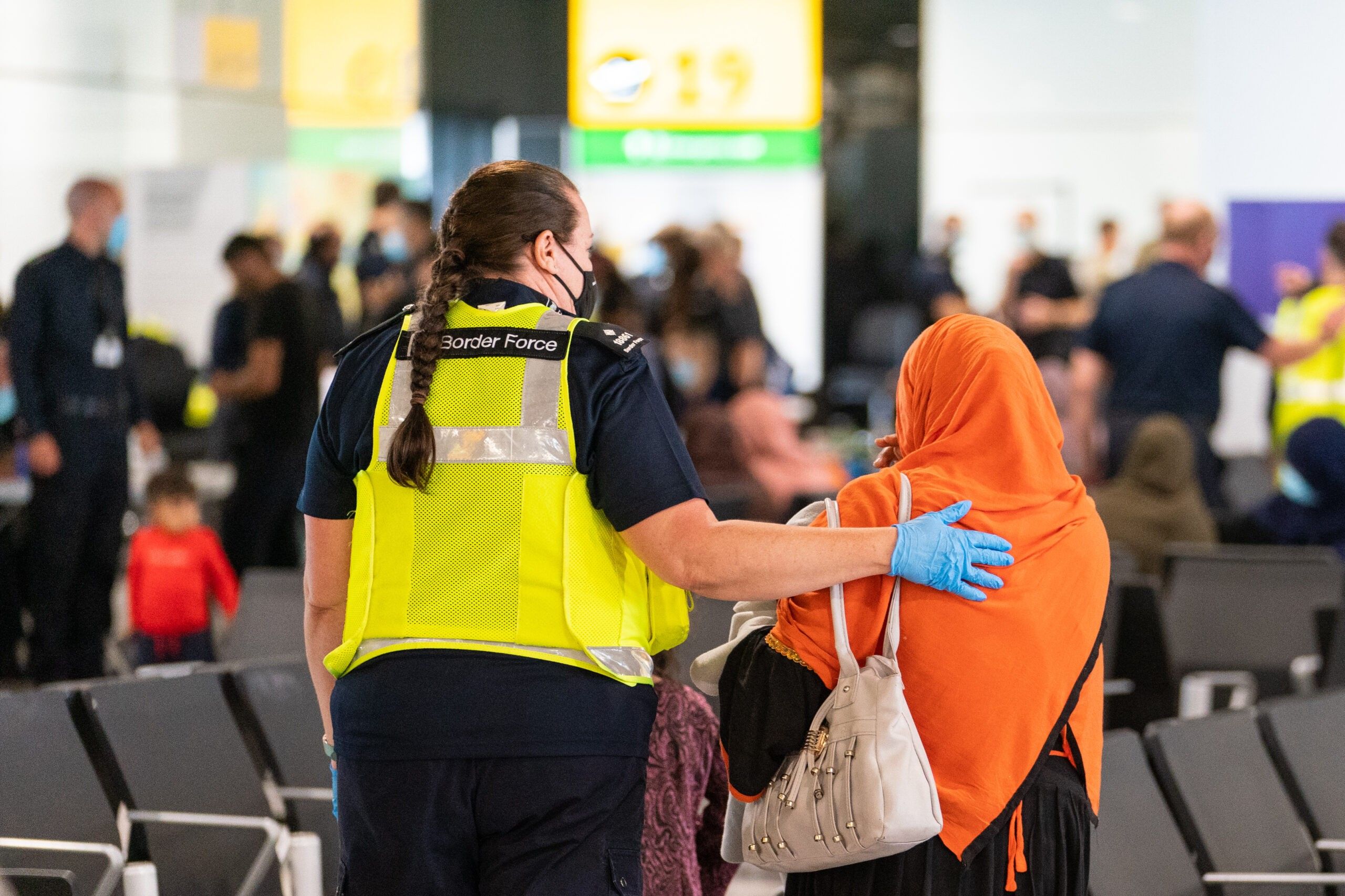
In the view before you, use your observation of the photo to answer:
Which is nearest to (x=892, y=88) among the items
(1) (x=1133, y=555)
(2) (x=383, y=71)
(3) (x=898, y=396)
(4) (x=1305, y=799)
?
(2) (x=383, y=71)

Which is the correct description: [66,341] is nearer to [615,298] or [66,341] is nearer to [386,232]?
[615,298]

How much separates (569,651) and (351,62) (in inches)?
329

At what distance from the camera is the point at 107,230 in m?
5.49

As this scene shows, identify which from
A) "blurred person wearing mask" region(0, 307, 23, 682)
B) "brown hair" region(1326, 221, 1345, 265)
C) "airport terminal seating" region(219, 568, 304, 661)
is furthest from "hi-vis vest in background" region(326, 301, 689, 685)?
"brown hair" region(1326, 221, 1345, 265)

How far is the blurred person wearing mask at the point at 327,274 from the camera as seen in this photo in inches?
279

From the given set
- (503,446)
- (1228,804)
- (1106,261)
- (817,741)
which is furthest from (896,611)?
(1106,261)

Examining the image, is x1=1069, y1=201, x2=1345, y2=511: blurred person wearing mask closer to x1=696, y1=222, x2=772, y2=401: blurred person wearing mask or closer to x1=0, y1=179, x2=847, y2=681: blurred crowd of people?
x1=0, y1=179, x2=847, y2=681: blurred crowd of people

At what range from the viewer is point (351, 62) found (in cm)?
953

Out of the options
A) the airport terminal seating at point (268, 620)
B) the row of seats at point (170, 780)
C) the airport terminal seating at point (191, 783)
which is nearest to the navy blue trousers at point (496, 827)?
the row of seats at point (170, 780)

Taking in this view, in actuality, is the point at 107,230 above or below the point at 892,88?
below

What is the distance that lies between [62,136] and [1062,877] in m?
6.75

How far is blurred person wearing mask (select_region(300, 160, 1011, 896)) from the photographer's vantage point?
1.77m

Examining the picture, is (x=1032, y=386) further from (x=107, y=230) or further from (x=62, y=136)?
(x=62, y=136)

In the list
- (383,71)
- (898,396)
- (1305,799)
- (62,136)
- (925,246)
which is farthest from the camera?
(925,246)
